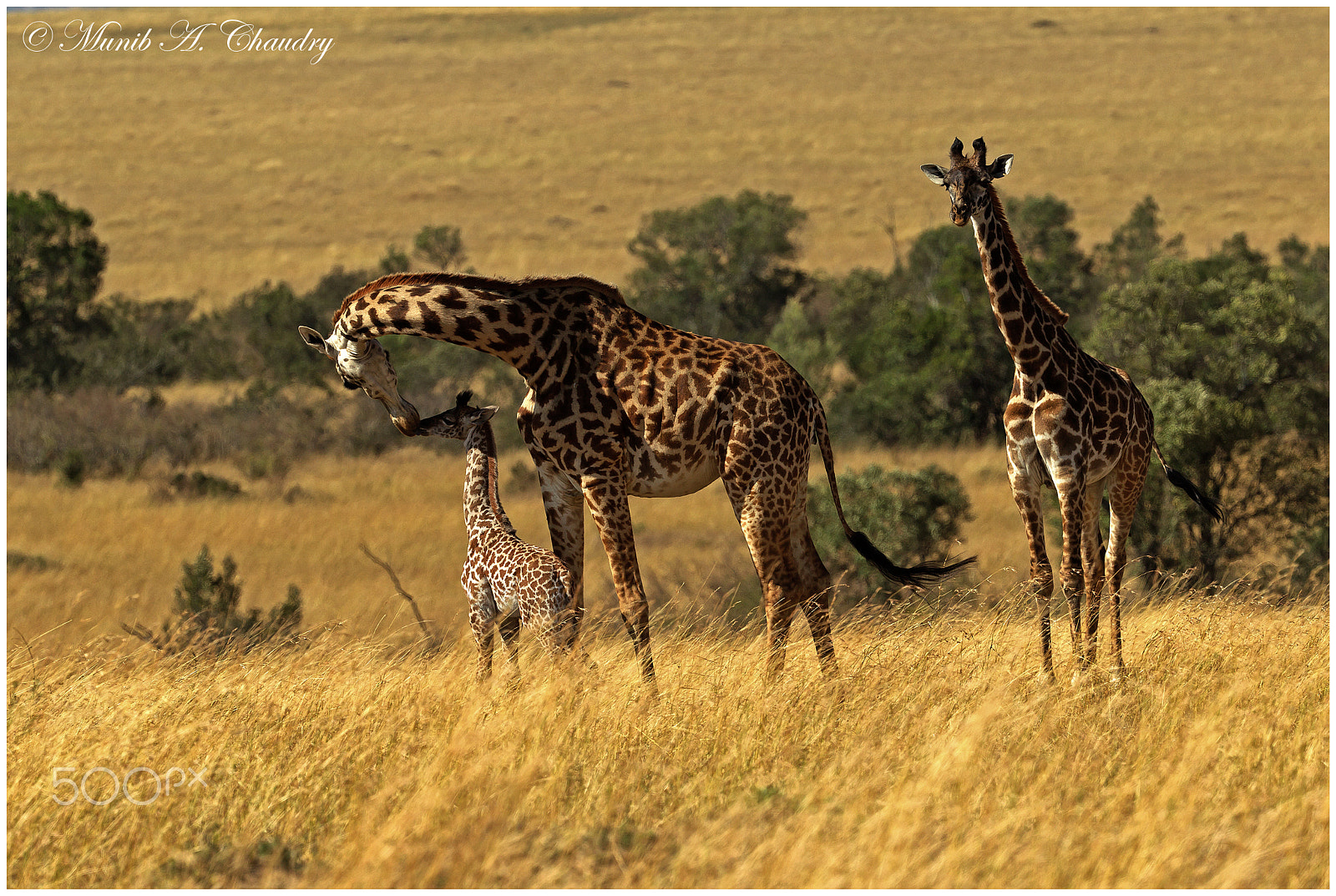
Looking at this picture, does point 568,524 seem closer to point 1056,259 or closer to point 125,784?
point 125,784

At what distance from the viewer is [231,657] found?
1008 centimetres

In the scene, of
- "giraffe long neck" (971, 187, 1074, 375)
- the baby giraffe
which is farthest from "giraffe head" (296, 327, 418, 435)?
"giraffe long neck" (971, 187, 1074, 375)

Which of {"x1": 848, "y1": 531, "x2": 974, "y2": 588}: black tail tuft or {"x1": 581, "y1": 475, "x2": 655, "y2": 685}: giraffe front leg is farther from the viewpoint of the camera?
{"x1": 848, "y1": 531, "x2": 974, "y2": 588}: black tail tuft

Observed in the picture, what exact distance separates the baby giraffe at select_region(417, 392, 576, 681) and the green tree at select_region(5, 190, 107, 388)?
95.0ft

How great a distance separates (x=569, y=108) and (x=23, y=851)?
94.9m

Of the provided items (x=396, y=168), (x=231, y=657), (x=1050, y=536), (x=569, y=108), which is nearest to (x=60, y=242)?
(x=1050, y=536)

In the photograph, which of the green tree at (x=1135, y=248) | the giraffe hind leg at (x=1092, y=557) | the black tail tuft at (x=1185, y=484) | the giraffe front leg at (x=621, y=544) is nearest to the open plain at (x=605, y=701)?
the giraffe front leg at (x=621, y=544)

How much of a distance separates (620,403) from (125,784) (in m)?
3.13

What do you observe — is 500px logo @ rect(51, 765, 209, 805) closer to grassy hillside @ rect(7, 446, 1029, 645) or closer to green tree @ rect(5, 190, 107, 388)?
grassy hillside @ rect(7, 446, 1029, 645)

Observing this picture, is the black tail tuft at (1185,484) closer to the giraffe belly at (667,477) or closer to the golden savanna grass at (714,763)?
the golden savanna grass at (714,763)

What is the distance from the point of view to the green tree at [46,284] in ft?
113

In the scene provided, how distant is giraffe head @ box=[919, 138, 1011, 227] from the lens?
7.90 m

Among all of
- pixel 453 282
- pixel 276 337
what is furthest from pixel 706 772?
pixel 276 337

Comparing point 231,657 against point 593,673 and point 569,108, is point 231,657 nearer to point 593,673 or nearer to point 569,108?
point 593,673
